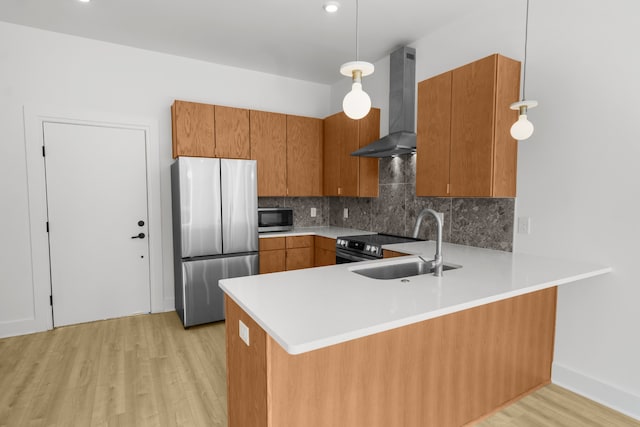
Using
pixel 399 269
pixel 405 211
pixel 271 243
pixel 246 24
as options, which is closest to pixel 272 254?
pixel 271 243

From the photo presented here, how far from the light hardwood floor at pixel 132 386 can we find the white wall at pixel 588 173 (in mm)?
340

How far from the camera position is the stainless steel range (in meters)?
3.04

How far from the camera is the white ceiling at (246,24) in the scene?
2.74 meters

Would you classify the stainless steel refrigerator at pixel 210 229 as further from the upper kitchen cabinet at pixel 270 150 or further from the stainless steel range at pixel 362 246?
the stainless steel range at pixel 362 246

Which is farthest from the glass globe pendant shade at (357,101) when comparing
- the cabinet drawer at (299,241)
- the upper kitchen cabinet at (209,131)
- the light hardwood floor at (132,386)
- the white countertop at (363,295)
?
the cabinet drawer at (299,241)

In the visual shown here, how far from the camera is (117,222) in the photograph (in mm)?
3594

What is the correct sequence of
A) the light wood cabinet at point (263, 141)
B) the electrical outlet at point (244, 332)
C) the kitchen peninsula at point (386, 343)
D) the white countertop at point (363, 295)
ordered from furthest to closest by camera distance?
the light wood cabinet at point (263, 141) → the electrical outlet at point (244, 332) → the kitchen peninsula at point (386, 343) → the white countertop at point (363, 295)

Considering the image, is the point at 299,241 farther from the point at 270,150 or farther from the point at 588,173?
the point at 588,173

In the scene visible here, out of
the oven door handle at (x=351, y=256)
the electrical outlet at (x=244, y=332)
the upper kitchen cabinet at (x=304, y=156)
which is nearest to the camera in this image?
the electrical outlet at (x=244, y=332)

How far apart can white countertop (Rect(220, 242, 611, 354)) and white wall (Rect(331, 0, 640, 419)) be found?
214mm

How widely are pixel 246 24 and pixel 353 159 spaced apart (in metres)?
1.74

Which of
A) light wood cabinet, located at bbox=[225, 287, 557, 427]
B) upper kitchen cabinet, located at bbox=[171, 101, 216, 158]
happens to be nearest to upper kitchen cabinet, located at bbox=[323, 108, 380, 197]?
upper kitchen cabinet, located at bbox=[171, 101, 216, 158]

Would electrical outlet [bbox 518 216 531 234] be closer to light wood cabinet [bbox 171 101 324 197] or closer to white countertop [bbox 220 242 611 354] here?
white countertop [bbox 220 242 611 354]

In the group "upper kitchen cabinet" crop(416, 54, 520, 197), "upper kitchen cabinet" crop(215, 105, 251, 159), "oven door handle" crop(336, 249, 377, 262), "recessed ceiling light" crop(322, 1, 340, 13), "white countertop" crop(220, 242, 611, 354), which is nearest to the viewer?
"white countertop" crop(220, 242, 611, 354)
